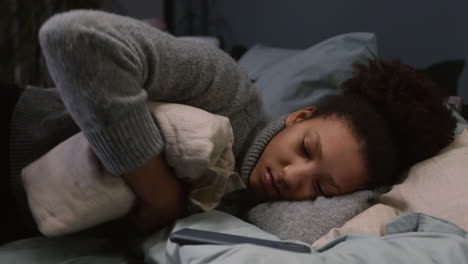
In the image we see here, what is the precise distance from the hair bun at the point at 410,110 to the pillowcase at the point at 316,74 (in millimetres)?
276

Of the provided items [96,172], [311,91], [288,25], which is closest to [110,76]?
[96,172]

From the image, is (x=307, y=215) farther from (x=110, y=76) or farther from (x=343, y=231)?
(x=110, y=76)

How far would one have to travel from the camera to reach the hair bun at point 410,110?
0.89 metres

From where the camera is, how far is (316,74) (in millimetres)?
1279

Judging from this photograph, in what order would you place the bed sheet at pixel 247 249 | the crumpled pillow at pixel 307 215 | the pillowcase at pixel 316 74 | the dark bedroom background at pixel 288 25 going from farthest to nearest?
the dark bedroom background at pixel 288 25
the pillowcase at pixel 316 74
the crumpled pillow at pixel 307 215
the bed sheet at pixel 247 249

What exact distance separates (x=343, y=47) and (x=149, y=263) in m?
0.93

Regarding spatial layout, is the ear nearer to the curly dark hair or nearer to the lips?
the curly dark hair

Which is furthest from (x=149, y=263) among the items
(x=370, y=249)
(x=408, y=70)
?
(x=408, y=70)

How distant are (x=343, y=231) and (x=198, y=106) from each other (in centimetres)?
34

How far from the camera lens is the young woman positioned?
0.56 meters

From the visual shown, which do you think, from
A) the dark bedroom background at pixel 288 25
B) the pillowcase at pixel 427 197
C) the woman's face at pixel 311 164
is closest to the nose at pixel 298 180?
the woman's face at pixel 311 164

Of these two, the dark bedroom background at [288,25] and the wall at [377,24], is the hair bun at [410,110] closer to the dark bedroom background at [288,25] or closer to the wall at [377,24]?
the dark bedroom background at [288,25]

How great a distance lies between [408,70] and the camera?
947 mm

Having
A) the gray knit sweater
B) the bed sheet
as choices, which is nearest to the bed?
the bed sheet
